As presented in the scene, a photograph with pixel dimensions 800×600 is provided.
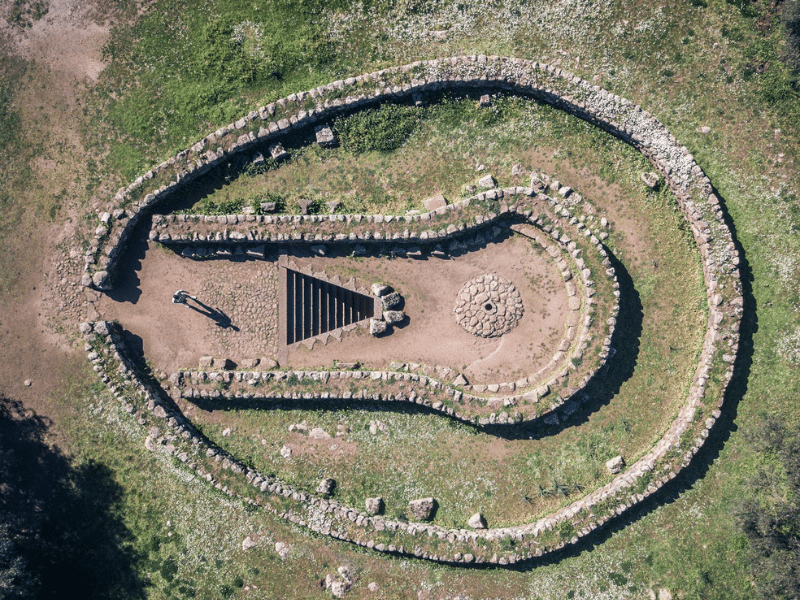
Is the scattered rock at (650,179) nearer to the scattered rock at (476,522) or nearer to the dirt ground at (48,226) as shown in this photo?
the scattered rock at (476,522)

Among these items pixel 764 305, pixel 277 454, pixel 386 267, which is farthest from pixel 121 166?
pixel 764 305

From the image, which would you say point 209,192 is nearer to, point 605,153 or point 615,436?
point 605,153

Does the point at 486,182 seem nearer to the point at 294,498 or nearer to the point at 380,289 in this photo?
the point at 380,289

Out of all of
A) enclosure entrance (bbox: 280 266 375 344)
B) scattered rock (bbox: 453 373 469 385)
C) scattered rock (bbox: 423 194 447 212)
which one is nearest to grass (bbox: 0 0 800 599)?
scattered rock (bbox: 423 194 447 212)

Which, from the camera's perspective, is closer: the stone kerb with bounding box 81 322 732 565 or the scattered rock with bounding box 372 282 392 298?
the stone kerb with bounding box 81 322 732 565

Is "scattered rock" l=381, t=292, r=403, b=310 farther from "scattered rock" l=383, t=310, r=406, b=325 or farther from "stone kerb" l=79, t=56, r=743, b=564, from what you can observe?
"stone kerb" l=79, t=56, r=743, b=564

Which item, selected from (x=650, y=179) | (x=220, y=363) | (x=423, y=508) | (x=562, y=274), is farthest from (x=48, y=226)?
(x=650, y=179)
